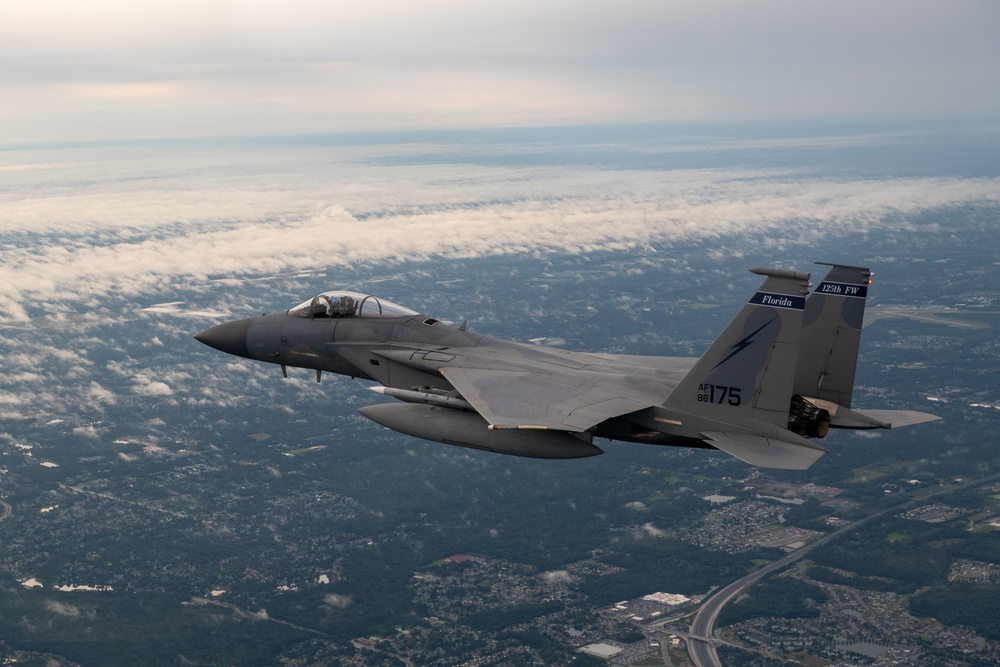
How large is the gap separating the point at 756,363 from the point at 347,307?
16.0m

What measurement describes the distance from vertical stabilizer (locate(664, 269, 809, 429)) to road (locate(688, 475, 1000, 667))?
228 feet

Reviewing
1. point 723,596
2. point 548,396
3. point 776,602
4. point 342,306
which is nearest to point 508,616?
point 723,596

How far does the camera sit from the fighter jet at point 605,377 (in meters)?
28.8

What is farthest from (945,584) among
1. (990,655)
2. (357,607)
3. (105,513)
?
(105,513)

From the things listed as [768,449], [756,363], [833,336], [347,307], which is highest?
[833,336]

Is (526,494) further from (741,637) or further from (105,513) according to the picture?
(105,513)

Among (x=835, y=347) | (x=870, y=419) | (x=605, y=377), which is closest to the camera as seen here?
(x=870, y=419)

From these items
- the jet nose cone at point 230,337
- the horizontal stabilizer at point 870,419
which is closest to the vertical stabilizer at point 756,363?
the horizontal stabilizer at point 870,419

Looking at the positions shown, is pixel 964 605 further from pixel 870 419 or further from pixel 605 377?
pixel 605 377

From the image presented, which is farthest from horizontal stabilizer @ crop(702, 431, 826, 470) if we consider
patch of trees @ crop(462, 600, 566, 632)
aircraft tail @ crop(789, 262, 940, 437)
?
patch of trees @ crop(462, 600, 566, 632)

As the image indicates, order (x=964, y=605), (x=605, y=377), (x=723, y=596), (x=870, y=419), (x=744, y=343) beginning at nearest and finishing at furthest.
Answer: (x=744, y=343) < (x=870, y=419) < (x=605, y=377) < (x=964, y=605) < (x=723, y=596)

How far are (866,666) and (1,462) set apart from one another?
133 meters

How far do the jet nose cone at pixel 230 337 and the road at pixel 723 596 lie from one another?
66710 millimetres

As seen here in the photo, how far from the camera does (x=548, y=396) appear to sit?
31.7 meters
